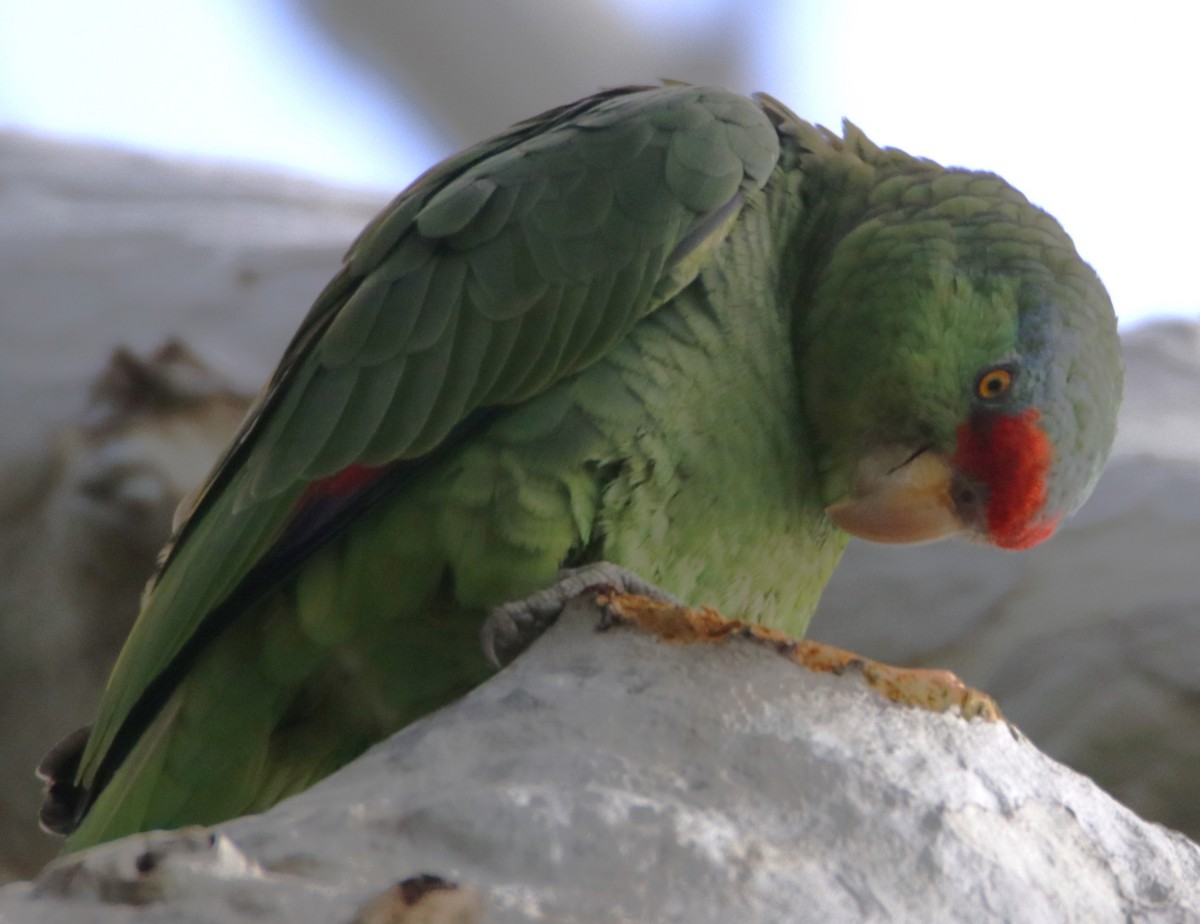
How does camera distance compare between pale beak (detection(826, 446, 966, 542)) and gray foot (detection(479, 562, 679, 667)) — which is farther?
pale beak (detection(826, 446, 966, 542))

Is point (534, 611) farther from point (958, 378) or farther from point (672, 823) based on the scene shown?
point (958, 378)

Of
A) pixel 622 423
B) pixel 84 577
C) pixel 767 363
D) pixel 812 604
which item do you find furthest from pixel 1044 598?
pixel 84 577

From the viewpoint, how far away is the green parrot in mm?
1728

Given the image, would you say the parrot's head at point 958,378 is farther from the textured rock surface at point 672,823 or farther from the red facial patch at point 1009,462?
the textured rock surface at point 672,823

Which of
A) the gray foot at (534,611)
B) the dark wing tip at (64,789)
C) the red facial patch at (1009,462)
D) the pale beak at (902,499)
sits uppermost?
the red facial patch at (1009,462)

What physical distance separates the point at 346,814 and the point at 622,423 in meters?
0.77

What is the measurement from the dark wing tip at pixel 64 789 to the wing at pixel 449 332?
60 millimetres

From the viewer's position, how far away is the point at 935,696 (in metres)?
1.32

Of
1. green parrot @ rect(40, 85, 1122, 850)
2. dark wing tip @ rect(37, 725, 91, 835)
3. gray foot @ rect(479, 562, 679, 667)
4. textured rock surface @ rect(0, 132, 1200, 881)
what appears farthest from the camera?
textured rock surface @ rect(0, 132, 1200, 881)

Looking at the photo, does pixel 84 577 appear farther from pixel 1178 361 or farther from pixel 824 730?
pixel 1178 361

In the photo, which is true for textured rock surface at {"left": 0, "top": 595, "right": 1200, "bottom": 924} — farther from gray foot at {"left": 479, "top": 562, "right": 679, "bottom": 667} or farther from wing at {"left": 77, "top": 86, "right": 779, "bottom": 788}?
wing at {"left": 77, "top": 86, "right": 779, "bottom": 788}

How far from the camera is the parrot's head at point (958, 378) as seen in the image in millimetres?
1798

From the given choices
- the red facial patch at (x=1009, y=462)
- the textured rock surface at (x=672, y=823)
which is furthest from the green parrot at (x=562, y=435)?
the textured rock surface at (x=672, y=823)

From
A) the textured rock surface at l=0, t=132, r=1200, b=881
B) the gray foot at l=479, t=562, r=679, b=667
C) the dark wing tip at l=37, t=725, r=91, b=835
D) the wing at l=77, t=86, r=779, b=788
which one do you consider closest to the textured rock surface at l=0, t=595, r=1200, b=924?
the gray foot at l=479, t=562, r=679, b=667
